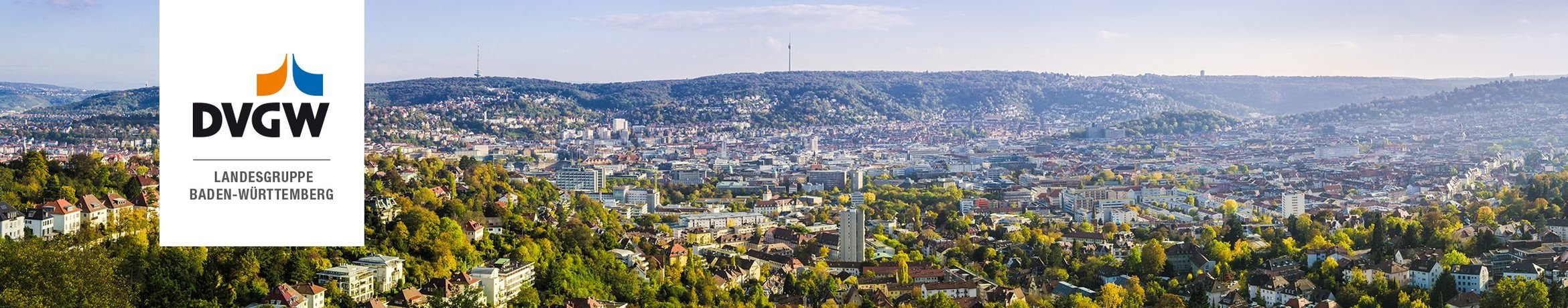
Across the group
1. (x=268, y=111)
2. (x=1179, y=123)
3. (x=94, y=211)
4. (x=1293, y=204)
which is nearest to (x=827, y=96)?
(x=1179, y=123)

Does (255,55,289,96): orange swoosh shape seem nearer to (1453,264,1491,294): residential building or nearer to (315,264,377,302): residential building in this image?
(315,264,377,302): residential building

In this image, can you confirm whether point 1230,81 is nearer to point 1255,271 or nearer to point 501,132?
point 501,132

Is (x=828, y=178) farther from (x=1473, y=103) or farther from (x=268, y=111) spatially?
(x=1473, y=103)

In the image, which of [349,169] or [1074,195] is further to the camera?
[1074,195]

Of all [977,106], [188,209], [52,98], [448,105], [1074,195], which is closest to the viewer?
[188,209]

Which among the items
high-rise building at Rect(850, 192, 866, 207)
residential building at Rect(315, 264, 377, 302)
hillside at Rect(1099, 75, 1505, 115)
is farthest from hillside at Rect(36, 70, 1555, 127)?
residential building at Rect(315, 264, 377, 302)

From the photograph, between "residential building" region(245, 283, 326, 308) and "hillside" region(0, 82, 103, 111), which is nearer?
"residential building" region(245, 283, 326, 308)

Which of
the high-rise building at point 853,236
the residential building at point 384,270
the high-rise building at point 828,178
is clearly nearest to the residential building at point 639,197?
the high-rise building at point 828,178

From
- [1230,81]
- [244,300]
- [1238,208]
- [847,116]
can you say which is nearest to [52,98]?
[847,116]
